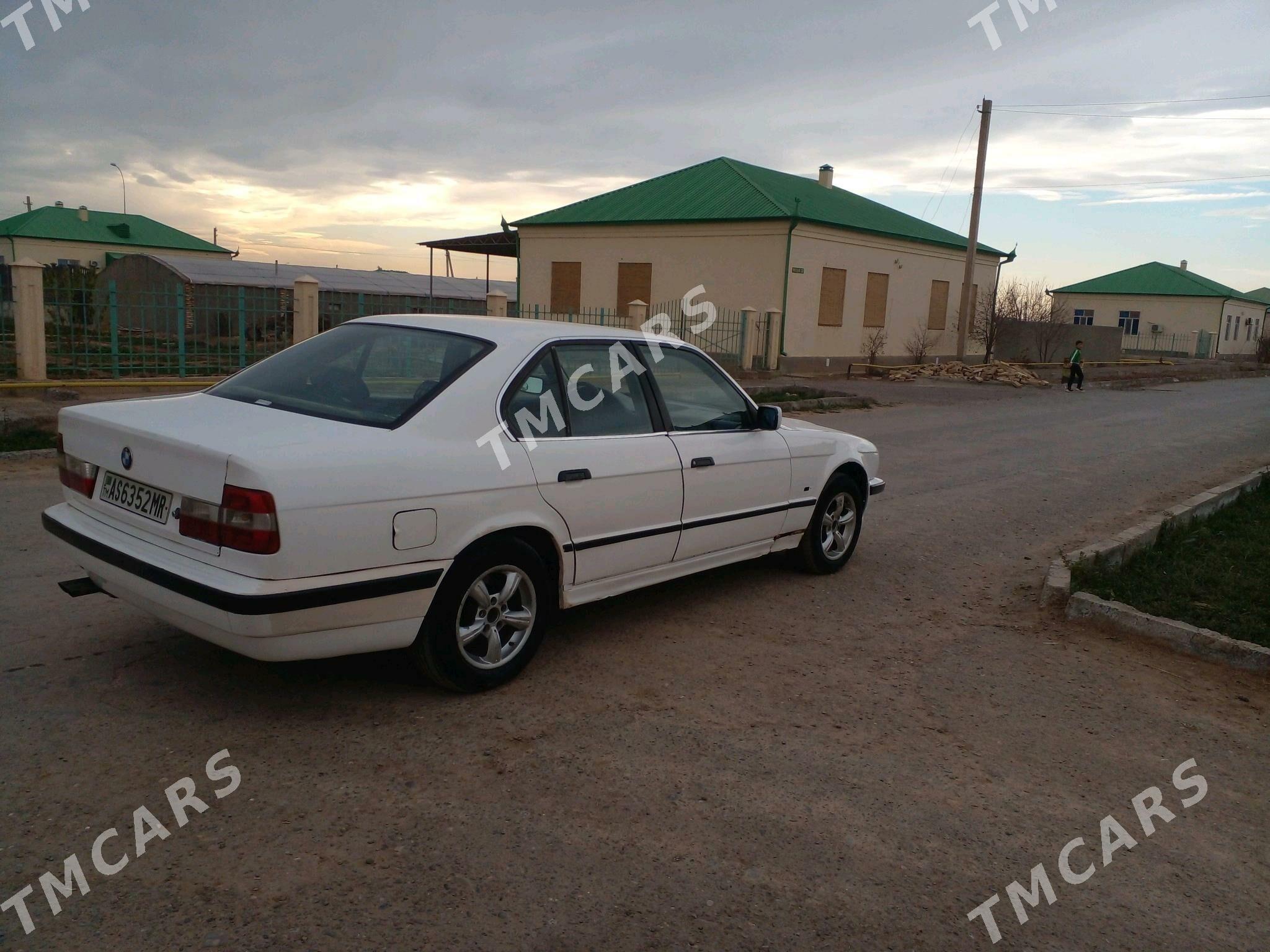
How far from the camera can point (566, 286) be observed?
108 feet

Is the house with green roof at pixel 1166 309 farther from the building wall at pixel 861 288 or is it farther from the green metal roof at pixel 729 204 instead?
Result: the green metal roof at pixel 729 204

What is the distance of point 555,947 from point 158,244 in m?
63.2

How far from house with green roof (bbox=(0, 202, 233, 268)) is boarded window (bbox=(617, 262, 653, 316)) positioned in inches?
1312

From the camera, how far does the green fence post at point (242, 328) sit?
16250 millimetres

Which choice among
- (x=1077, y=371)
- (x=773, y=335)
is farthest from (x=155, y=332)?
(x=1077, y=371)

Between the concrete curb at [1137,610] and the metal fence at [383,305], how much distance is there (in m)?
14.6

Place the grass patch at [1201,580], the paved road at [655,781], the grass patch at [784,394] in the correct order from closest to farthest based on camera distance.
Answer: the paved road at [655,781]
the grass patch at [1201,580]
the grass patch at [784,394]

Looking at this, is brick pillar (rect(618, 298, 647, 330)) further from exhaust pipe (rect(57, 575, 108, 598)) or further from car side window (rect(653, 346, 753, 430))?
exhaust pipe (rect(57, 575, 108, 598))

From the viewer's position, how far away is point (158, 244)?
57.4 metres

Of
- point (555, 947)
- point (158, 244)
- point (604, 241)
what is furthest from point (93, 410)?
point (158, 244)

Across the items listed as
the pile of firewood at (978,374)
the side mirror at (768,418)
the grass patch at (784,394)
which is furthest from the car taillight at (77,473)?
the pile of firewood at (978,374)

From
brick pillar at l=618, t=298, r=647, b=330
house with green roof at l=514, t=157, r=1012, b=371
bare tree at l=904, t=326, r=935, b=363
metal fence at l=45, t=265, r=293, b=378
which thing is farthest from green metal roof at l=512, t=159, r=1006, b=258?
metal fence at l=45, t=265, r=293, b=378

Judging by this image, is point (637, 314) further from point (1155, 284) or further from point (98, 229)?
point (1155, 284)

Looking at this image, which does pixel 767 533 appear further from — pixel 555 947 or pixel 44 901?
pixel 44 901
